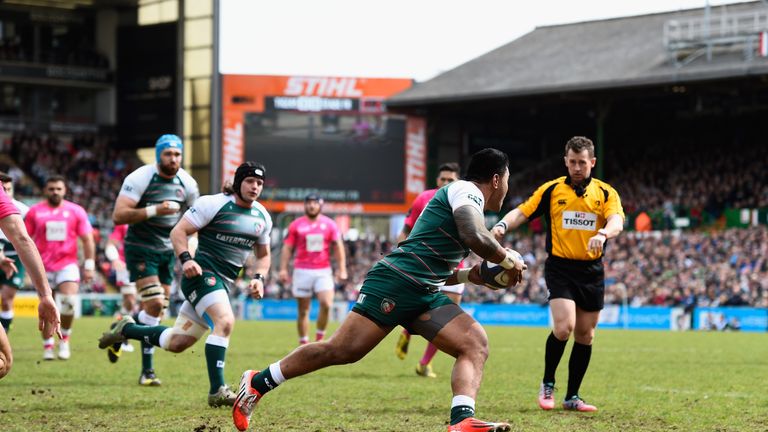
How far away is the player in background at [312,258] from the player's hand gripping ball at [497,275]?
37.8 feet

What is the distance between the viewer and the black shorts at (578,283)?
1054 cm

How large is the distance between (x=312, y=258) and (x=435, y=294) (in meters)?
12.3

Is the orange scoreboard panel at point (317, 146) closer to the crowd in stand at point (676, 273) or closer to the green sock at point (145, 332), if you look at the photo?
the crowd in stand at point (676, 273)

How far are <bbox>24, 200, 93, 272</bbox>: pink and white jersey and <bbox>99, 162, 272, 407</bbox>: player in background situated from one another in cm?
566

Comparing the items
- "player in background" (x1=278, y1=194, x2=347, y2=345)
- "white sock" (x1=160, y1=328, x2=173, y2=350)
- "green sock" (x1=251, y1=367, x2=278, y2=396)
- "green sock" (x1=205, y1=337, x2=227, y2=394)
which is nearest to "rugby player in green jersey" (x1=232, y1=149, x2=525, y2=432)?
"green sock" (x1=251, y1=367, x2=278, y2=396)

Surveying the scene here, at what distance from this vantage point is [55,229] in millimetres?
16203

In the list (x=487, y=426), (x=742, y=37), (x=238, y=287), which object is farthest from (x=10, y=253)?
(x=742, y=37)

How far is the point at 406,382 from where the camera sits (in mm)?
13398

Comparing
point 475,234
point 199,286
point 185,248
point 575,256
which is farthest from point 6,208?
point 575,256

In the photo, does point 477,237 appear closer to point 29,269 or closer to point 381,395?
point 29,269

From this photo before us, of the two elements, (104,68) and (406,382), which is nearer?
(406,382)

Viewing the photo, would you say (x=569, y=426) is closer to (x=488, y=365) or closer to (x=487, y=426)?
(x=487, y=426)

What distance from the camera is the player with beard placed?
39.8 feet

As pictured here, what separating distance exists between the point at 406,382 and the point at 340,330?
18.4 ft
